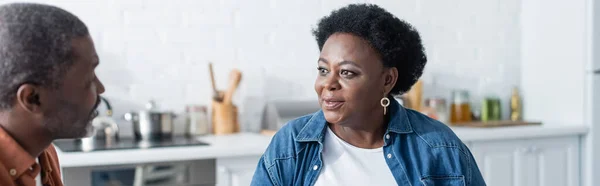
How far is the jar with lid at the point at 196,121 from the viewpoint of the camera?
Result: 3.52 meters

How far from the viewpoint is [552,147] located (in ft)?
12.8

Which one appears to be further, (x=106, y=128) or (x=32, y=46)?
(x=106, y=128)

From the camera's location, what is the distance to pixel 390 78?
7.04 feet

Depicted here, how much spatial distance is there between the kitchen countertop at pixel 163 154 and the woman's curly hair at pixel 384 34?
0.98 metres

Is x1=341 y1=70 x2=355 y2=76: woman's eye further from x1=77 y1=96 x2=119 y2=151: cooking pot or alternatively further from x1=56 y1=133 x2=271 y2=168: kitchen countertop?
x1=77 y1=96 x2=119 y2=151: cooking pot

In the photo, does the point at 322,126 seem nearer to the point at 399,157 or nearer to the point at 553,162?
the point at 399,157

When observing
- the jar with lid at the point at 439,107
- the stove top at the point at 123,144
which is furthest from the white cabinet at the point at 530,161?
the stove top at the point at 123,144

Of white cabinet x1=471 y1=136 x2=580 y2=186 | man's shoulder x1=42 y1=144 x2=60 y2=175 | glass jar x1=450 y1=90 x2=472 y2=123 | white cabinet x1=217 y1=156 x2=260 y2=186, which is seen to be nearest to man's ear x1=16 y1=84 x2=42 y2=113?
man's shoulder x1=42 y1=144 x2=60 y2=175

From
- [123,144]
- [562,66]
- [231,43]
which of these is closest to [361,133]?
[123,144]

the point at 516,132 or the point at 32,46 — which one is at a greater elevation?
the point at 32,46

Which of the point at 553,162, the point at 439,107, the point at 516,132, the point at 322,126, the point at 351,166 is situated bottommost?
the point at 553,162

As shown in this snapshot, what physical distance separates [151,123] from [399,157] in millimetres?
1621

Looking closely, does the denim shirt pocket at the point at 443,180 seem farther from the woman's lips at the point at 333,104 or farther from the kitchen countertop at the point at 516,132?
the kitchen countertop at the point at 516,132

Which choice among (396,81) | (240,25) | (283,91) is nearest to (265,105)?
(283,91)
